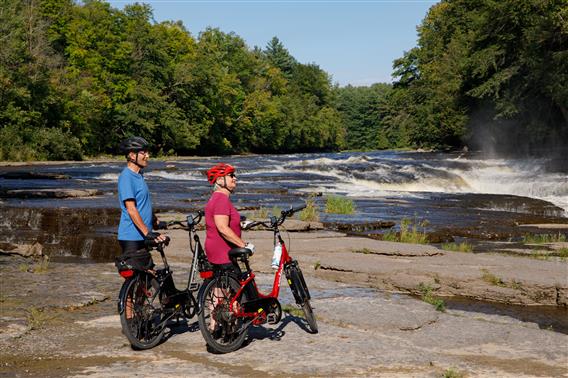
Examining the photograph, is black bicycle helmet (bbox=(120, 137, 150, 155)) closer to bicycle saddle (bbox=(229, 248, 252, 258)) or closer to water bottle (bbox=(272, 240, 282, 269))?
bicycle saddle (bbox=(229, 248, 252, 258))

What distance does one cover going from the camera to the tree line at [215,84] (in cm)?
4712

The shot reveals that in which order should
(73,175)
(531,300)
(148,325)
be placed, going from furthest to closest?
(73,175), (531,300), (148,325)

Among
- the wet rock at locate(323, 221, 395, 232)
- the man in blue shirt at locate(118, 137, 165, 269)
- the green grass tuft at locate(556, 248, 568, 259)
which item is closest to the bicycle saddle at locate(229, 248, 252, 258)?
the man in blue shirt at locate(118, 137, 165, 269)

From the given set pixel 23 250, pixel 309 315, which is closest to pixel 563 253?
pixel 309 315

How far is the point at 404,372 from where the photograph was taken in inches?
233

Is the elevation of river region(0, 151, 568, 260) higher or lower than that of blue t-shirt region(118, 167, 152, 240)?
lower

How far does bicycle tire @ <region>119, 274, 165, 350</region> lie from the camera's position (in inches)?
251

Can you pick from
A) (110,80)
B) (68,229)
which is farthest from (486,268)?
(110,80)

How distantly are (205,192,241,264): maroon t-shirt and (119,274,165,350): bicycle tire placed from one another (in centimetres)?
60

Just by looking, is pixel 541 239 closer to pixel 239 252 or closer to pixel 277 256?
pixel 277 256

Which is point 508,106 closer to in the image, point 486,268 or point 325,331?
point 486,268

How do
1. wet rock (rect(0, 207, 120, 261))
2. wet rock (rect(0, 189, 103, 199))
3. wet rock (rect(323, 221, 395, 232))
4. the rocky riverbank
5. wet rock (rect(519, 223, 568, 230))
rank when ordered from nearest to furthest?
the rocky riverbank < wet rock (rect(0, 207, 120, 261)) < wet rock (rect(323, 221, 395, 232)) < wet rock (rect(519, 223, 568, 230)) < wet rock (rect(0, 189, 103, 199))

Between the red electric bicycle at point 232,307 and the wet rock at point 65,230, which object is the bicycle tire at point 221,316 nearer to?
the red electric bicycle at point 232,307

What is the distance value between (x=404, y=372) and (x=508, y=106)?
147ft
